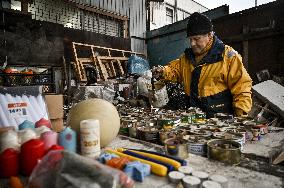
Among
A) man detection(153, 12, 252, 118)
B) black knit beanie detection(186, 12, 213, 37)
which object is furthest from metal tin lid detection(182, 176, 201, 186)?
black knit beanie detection(186, 12, 213, 37)

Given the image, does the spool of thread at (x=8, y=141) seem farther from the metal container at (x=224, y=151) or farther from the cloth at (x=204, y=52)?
the cloth at (x=204, y=52)

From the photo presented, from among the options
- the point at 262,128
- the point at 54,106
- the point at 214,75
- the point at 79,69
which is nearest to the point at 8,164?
the point at 54,106

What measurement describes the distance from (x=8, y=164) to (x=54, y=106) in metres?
1.10

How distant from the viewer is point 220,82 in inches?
136

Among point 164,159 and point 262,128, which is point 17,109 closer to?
point 164,159

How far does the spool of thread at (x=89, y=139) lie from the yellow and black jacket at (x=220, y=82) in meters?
2.18

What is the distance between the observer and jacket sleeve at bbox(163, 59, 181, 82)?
3.95m

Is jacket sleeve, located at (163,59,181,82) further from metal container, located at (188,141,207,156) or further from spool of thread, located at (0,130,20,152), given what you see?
spool of thread, located at (0,130,20,152)

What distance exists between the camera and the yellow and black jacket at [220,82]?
10.6ft

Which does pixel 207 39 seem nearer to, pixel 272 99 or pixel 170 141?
pixel 272 99

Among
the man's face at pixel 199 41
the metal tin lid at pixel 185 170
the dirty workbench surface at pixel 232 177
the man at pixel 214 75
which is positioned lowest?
the dirty workbench surface at pixel 232 177

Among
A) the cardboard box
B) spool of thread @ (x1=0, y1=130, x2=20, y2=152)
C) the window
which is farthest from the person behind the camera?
the window

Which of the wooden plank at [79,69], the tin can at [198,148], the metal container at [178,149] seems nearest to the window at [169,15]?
the wooden plank at [79,69]

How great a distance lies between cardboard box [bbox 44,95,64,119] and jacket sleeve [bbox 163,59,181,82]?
2115 millimetres
